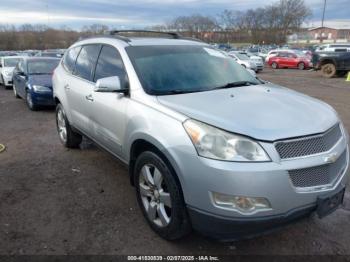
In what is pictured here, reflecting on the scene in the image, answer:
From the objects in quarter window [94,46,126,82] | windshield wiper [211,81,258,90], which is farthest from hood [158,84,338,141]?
quarter window [94,46,126,82]

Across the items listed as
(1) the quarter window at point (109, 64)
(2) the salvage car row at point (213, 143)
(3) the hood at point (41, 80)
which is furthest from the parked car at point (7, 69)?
(2) the salvage car row at point (213, 143)

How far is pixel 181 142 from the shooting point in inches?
103

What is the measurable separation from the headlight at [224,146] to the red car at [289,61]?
3084cm

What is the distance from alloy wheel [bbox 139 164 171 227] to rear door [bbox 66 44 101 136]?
1.51 metres

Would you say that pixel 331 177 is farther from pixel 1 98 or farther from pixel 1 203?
pixel 1 98

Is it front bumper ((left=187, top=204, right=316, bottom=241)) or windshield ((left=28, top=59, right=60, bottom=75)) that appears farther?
windshield ((left=28, top=59, right=60, bottom=75))

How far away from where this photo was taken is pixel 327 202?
8.68ft

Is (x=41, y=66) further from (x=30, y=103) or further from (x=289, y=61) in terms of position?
(x=289, y=61)

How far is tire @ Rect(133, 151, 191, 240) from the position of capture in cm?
276

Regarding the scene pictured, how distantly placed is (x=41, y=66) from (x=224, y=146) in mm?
9543

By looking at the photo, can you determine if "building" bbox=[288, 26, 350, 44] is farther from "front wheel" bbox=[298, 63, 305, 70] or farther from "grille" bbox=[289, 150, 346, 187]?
"grille" bbox=[289, 150, 346, 187]

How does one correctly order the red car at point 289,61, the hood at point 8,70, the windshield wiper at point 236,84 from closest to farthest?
the windshield wiper at point 236,84 → the hood at point 8,70 → the red car at point 289,61

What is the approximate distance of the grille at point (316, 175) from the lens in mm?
2471

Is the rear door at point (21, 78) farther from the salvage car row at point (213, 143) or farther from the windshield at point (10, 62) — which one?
the salvage car row at point (213, 143)
